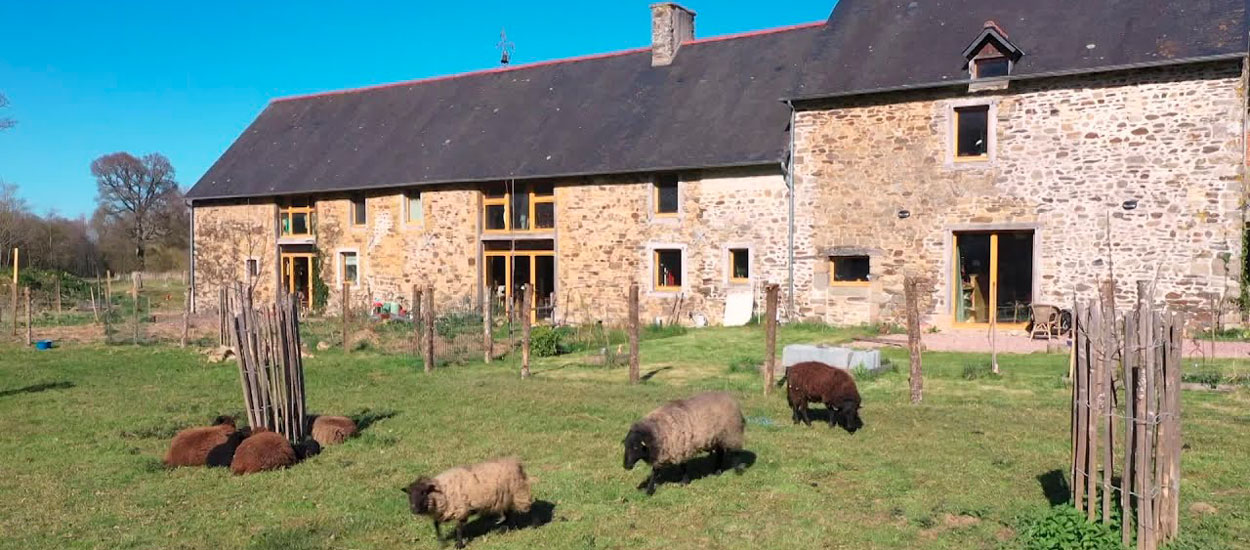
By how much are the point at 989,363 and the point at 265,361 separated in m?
10.4

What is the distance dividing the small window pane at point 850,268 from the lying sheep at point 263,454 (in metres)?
13.8

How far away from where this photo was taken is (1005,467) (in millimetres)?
8016

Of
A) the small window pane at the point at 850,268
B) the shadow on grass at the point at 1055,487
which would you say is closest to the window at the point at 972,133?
the small window pane at the point at 850,268

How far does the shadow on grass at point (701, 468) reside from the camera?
313 inches

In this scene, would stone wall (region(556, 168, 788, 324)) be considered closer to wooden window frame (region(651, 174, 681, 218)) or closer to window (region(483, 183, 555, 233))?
wooden window frame (region(651, 174, 681, 218))

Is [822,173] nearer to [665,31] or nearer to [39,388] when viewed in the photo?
[665,31]

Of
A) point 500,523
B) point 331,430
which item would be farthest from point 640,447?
point 331,430

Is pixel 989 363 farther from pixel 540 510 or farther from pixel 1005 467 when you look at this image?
pixel 540 510

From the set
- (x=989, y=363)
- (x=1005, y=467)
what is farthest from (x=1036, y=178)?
(x=1005, y=467)

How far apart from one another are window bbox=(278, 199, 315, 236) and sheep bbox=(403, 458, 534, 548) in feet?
79.1

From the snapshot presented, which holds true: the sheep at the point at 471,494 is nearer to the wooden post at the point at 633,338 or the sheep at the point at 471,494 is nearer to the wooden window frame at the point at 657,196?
the wooden post at the point at 633,338

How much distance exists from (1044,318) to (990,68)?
5.08 metres

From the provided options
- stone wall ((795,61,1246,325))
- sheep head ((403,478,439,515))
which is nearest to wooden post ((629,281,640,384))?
sheep head ((403,478,439,515))

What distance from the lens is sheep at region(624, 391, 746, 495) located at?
292 inches
